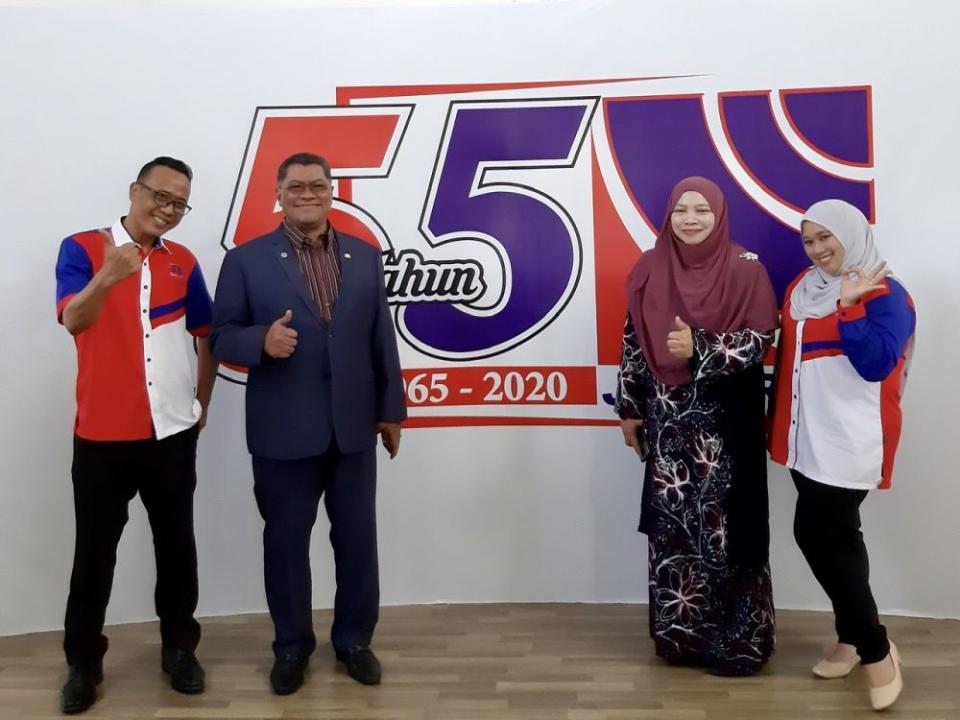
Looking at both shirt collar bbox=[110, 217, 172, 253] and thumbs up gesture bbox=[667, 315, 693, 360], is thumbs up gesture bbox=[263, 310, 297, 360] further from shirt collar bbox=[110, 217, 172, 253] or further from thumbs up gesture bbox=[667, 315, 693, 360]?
thumbs up gesture bbox=[667, 315, 693, 360]

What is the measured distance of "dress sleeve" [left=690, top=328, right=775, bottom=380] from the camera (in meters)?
2.74

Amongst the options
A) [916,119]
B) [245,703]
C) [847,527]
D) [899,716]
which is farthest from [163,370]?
[916,119]

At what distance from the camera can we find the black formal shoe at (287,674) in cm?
281

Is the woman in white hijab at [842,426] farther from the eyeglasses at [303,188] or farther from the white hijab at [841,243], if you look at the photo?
the eyeglasses at [303,188]

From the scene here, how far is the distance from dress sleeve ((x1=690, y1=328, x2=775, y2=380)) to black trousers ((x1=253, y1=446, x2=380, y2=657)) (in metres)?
1.07

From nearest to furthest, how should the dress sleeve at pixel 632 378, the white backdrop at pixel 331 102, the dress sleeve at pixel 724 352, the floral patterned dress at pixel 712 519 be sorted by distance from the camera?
the dress sleeve at pixel 724 352 < the floral patterned dress at pixel 712 519 < the dress sleeve at pixel 632 378 < the white backdrop at pixel 331 102

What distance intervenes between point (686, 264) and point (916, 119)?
Answer: 119 centimetres

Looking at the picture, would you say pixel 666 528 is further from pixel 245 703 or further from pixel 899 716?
pixel 245 703

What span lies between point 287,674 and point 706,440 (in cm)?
148

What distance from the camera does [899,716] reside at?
8.52ft

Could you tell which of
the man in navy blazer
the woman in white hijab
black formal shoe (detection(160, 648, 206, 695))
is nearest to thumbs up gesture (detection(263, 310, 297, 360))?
the man in navy blazer

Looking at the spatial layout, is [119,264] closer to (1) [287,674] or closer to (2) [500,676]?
(1) [287,674]

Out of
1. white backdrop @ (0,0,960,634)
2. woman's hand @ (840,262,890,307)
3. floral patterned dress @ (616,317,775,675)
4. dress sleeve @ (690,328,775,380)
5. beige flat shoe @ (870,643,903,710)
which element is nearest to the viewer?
woman's hand @ (840,262,890,307)

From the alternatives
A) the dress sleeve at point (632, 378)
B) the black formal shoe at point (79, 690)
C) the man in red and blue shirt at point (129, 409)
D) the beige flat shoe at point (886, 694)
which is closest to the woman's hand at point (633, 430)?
the dress sleeve at point (632, 378)
